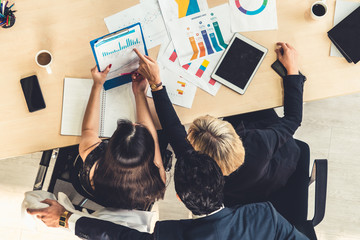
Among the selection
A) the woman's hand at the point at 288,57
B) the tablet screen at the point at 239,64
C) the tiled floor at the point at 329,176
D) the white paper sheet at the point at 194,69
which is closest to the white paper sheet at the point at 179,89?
the white paper sheet at the point at 194,69

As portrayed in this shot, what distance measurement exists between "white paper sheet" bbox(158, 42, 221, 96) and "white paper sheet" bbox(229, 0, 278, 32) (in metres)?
0.19

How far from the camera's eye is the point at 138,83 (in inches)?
53.2

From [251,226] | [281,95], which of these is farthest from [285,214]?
[281,95]

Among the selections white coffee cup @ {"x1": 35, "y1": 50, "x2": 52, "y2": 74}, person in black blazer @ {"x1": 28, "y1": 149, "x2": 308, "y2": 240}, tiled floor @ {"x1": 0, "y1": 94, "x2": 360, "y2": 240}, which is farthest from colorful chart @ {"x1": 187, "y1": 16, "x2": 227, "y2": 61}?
tiled floor @ {"x1": 0, "y1": 94, "x2": 360, "y2": 240}

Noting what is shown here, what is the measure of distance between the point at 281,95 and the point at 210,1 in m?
0.54

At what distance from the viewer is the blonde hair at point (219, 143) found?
43.7 inches

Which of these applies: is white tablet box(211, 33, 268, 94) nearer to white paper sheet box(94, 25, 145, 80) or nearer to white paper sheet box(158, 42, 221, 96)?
white paper sheet box(158, 42, 221, 96)

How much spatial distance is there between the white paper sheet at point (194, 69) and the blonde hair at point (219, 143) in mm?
247

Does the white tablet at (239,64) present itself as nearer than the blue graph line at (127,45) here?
No

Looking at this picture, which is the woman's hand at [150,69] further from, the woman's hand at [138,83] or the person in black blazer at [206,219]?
the person in black blazer at [206,219]

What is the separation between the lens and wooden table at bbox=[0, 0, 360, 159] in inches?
53.1

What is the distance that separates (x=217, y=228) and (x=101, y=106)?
718mm

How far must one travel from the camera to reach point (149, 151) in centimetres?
118

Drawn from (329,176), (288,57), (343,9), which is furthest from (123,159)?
(329,176)
